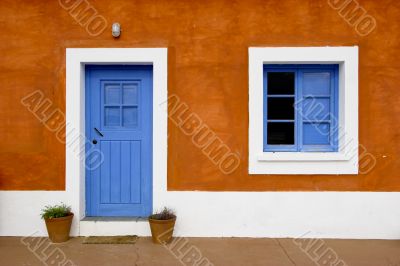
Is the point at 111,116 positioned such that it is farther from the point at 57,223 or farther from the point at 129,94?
the point at 57,223

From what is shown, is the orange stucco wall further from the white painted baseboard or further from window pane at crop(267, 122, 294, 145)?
window pane at crop(267, 122, 294, 145)

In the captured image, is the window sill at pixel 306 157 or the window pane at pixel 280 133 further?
the window pane at pixel 280 133

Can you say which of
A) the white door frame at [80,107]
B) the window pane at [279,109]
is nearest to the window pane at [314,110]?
the window pane at [279,109]

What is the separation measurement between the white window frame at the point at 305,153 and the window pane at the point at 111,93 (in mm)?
1842

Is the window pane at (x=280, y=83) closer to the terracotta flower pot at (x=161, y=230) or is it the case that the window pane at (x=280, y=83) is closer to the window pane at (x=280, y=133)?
the window pane at (x=280, y=133)

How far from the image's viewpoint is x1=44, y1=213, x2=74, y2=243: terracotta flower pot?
495 centimetres

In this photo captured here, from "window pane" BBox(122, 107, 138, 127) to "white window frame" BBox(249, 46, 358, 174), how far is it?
159 centimetres

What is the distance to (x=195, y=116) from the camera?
17.0 feet

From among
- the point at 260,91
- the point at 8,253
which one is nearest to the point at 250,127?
the point at 260,91

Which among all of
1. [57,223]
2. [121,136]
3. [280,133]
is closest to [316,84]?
[280,133]

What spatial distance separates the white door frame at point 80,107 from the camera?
516cm

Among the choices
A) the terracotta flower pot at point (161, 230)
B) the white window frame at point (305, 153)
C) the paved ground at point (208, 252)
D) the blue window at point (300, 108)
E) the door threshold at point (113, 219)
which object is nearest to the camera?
the paved ground at point (208, 252)

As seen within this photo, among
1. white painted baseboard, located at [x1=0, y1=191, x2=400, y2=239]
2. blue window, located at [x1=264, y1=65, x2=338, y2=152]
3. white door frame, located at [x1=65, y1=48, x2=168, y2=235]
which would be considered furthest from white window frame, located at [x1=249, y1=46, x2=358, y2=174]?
white door frame, located at [x1=65, y1=48, x2=168, y2=235]

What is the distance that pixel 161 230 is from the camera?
4.89 m
